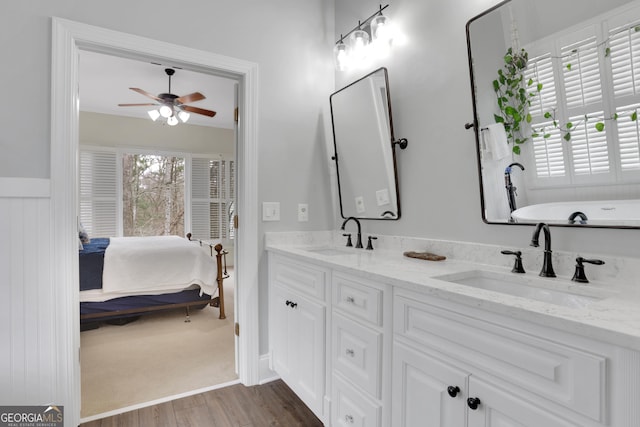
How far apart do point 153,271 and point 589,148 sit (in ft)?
11.2

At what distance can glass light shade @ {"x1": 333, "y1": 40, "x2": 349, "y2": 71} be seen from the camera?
90.8 inches

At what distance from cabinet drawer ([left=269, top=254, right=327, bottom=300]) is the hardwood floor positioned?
680 millimetres

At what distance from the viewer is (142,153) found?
5719 mm

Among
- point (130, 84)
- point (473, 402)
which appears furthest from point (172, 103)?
point (473, 402)

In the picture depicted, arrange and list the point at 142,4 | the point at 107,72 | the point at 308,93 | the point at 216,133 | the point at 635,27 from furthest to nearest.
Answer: the point at 216,133
the point at 107,72
the point at 308,93
the point at 142,4
the point at 635,27

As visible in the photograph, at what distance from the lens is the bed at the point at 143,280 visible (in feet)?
10.2

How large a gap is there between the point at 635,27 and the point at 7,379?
2.87 metres

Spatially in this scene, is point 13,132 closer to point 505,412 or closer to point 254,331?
point 254,331

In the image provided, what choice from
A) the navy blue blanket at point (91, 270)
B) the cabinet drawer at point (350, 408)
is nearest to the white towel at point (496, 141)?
the cabinet drawer at point (350, 408)

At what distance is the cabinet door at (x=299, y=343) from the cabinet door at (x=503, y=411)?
0.81 metres

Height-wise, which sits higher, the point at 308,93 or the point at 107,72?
the point at 107,72

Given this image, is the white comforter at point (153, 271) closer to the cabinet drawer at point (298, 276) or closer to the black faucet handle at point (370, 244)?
the cabinet drawer at point (298, 276)

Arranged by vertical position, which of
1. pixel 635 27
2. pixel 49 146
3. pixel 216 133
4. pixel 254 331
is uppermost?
pixel 216 133

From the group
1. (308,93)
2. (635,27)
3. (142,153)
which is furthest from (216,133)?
(635,27)
